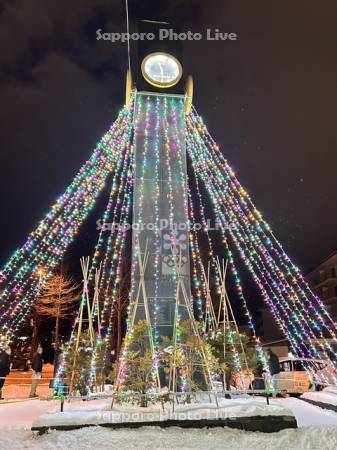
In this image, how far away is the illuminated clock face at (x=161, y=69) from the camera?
12500 millimetres

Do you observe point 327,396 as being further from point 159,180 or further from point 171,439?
point 159,180

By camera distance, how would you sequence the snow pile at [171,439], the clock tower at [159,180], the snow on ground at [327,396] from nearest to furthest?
the snow pile at [171,439] < the snow on ground at [327,396] < the clock tower at [159,180]

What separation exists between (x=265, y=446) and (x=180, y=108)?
31.6 ft

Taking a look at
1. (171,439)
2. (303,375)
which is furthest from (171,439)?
(303,375)

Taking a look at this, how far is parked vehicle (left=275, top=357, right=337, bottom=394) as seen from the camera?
11.9m

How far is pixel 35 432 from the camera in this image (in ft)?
20.7

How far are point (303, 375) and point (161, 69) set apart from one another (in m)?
11.0

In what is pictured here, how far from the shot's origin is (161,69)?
1266 centimetres

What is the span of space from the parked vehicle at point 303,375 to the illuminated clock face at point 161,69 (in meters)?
9.48

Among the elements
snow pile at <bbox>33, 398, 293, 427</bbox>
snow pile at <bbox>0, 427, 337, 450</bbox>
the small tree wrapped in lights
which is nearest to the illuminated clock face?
the small tree wrapped in lights

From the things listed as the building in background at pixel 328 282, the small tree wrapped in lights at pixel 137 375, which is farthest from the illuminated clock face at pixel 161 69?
the building in background at pixel 328 282

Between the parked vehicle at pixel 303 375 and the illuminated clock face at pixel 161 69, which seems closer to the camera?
the parked vehicle at pixel 303 375

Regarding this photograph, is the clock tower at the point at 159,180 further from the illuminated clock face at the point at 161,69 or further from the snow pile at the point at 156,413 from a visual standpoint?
the snow pile at the point at 156,413

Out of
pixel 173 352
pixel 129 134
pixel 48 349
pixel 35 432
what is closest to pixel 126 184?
pixel 129 134
